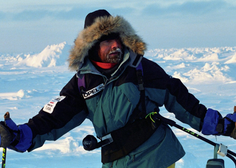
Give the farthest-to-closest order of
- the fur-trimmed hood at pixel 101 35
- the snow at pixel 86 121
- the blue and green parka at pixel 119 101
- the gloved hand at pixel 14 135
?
the snow at pixel 86 121 < the fur-trimmed hood at pixel 101 35 < the blue and green parka at pixel 119 101 < the gloved hand at pixel 14 135

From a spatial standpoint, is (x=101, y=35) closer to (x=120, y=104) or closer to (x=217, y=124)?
(x=120, y=104)

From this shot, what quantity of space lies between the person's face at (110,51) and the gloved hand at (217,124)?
783mm

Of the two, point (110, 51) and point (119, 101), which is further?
point (110, 51)

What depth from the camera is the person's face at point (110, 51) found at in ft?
7.06

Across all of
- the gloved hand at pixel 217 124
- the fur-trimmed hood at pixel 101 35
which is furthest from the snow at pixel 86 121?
the gloved hand at pixel 217 124

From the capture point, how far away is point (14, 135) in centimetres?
186

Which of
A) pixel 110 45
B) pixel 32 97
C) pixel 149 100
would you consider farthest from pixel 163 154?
pixel 32 97

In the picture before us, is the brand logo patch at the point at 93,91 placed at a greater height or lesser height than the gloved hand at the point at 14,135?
greater

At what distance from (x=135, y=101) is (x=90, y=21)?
0.71 metres

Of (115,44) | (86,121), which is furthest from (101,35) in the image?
(86,121)

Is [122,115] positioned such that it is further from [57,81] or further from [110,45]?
[57,81]

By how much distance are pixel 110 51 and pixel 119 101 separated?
38 cm

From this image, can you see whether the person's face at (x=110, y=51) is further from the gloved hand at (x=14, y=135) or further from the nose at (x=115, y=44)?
the gloved hand at (x=14, y=135)

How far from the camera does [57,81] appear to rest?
22.5m
